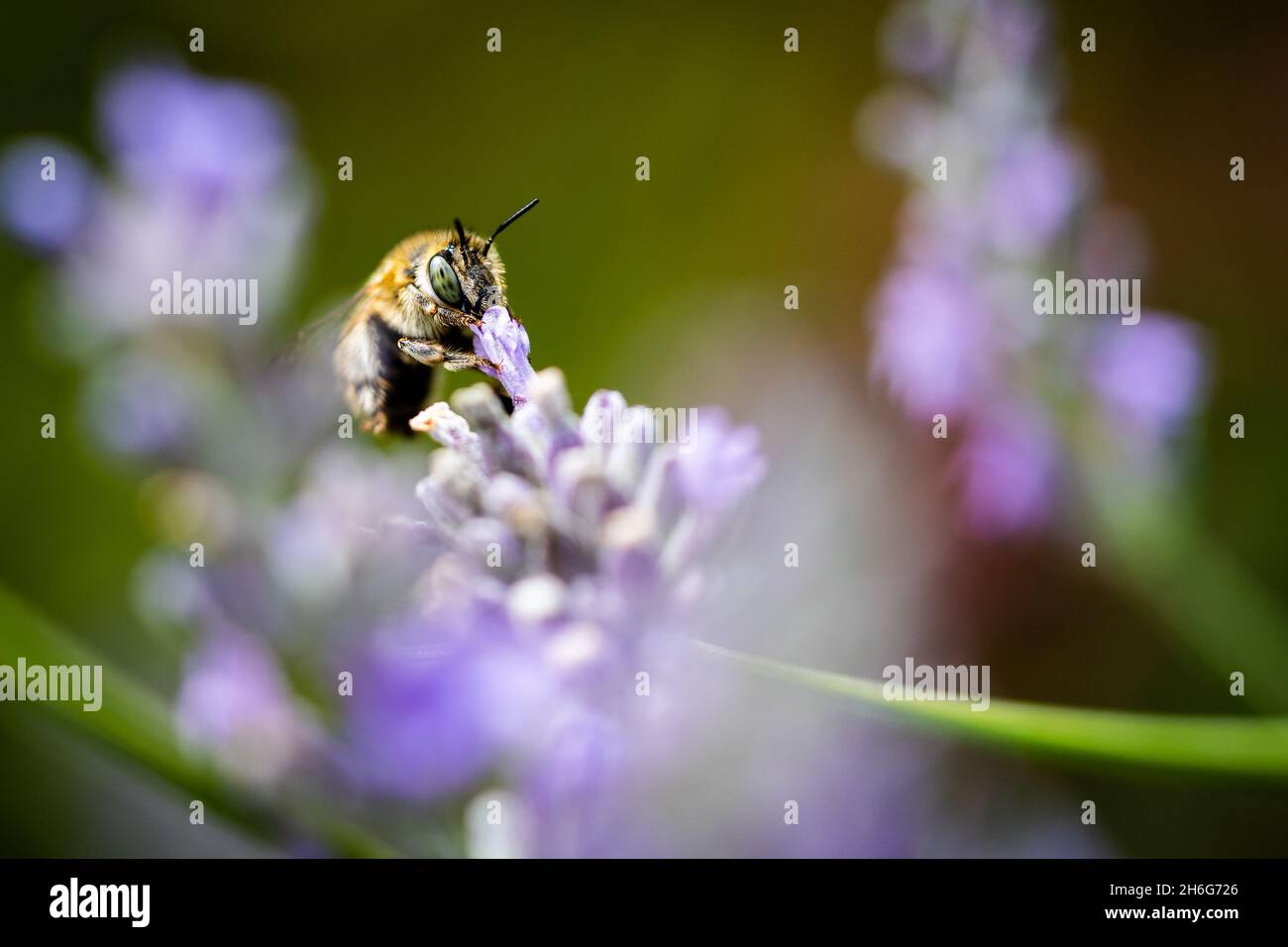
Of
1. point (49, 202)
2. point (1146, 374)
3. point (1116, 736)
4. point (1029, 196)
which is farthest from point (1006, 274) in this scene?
point (49, 202)

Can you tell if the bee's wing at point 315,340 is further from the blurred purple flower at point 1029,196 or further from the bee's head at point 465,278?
the blurred purple flower at point 1029,196

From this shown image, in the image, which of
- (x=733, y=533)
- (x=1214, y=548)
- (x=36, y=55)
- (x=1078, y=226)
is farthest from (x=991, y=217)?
(x=36, y=55)

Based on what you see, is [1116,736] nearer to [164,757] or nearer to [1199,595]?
[1199,595]

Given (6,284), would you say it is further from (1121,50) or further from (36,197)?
(1121,50)

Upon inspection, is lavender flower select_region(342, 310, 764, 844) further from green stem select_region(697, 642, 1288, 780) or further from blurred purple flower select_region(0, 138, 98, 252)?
blurred purple flower select_region(0, 138, 98, 252)

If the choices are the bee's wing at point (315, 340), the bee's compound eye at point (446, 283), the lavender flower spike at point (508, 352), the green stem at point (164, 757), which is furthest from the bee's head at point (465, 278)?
the green stem at point (164, 757)

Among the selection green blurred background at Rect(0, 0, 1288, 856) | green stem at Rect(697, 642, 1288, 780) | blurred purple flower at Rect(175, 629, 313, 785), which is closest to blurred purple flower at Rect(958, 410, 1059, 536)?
green blurred background at Rect(0, 0, 1288, 856)
